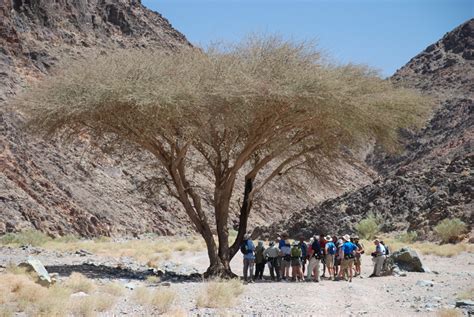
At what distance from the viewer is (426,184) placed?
4666 cm

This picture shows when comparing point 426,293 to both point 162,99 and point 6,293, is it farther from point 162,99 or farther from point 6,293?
point 6,293

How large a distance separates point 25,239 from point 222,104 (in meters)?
18.6

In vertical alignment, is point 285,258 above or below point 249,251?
below

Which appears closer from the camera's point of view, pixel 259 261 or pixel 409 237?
pixel 259 261

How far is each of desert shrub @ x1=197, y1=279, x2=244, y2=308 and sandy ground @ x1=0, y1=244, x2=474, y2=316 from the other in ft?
0.54

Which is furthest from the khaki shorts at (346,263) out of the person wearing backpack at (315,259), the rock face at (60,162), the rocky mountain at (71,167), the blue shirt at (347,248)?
the rock face at (60,162)

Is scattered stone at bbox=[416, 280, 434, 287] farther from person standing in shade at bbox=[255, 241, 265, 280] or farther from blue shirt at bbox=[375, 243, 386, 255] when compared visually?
person standing in shade at bbox=[255, 241, 265, 280]

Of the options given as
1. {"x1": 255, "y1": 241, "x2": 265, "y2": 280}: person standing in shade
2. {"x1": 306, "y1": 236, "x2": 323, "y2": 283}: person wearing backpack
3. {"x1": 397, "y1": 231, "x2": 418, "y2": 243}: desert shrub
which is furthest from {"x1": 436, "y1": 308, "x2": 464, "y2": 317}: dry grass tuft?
{"x1": 397, "y1": 231, "x2": 418, "y2": 243}: desert shrub

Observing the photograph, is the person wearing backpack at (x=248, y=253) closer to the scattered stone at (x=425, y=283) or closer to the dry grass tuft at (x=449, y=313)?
the scattered stone at (x=425, y=283)

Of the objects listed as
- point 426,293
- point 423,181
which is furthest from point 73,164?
point 426,293

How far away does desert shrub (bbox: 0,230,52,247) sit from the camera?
101ft

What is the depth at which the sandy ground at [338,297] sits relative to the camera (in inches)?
484

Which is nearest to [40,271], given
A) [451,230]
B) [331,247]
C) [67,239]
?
[331,247]

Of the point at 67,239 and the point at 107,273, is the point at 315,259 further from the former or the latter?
the point at 67,239
